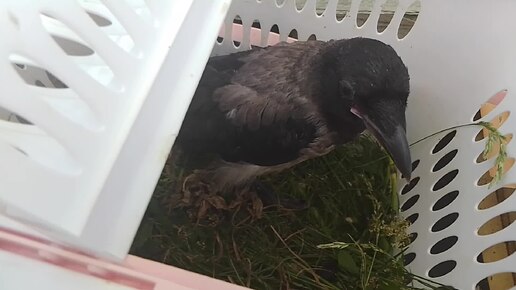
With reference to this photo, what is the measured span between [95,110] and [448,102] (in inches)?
26.1

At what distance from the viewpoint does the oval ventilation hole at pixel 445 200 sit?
1.08 metres

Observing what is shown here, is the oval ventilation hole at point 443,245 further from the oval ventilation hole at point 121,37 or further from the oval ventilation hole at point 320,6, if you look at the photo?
the oval ventilation hole at point 121,37

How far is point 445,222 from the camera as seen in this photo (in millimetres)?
1084

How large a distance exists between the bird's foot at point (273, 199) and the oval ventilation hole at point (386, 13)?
1.17ft

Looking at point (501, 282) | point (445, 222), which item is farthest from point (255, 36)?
point (501, 282)

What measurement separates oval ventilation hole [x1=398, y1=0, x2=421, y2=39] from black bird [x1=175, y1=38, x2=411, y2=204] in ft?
0.71

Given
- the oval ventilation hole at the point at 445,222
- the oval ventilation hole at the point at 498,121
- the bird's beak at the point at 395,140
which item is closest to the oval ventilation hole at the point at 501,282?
the oval ventilation hole at the point at 445,222

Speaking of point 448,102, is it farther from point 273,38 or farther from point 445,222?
point 273,38

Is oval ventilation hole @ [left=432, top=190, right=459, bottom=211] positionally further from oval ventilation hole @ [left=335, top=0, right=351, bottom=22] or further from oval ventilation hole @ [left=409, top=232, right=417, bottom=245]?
oval ventilation hole @ [left=335, top=0, right=351, bottom=22]

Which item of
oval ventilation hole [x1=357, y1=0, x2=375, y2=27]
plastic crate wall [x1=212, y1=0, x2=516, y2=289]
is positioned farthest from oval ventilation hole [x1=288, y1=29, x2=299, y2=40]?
oval ventilation hole [x1=357, y1=0, x2=375, y2=27]

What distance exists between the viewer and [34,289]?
0.69m

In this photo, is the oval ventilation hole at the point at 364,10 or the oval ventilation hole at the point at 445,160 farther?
the oval ventilation hole at the point at 364,10

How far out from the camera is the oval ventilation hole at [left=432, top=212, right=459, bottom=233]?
3.50ft

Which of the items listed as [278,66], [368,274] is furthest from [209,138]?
[368,274]
